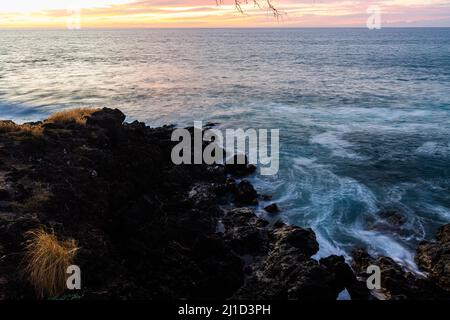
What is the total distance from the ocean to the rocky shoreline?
2.14 metres

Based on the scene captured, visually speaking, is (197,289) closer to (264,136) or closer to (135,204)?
(135,204)

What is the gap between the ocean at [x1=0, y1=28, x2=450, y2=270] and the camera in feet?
64.2

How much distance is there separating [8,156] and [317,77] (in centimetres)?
5731

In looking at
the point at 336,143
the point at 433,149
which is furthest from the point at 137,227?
the point at 433,149

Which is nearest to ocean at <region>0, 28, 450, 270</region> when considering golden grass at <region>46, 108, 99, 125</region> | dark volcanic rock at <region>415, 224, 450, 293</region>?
dark volcanic rock at <region>415, 224, 450, 293</region>

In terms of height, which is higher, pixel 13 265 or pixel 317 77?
pixel 317 77

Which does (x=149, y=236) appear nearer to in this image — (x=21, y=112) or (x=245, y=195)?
(x=245, y=195)

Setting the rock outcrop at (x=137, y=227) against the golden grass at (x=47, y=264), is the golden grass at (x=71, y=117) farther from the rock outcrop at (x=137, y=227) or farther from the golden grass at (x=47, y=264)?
the golden grass at (x=47, y=264)

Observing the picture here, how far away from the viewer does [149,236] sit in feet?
47.4

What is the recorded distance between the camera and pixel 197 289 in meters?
12.4

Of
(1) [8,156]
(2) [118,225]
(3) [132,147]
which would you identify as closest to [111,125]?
(3) [132,147]

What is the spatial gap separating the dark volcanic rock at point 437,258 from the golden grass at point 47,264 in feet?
39.6

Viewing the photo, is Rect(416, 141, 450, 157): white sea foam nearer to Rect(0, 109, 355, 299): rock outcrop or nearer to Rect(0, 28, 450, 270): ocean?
Rect(0, 28, 450, 270): ocean
